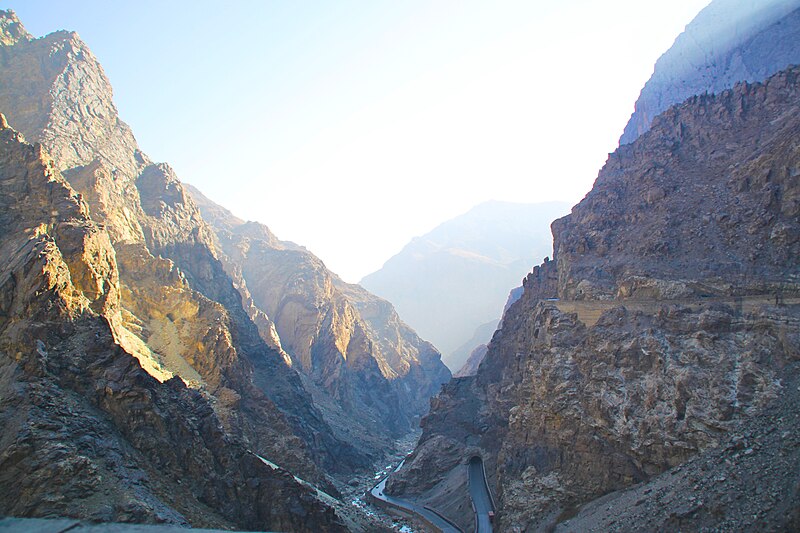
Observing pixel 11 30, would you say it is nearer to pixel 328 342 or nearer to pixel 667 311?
pixel 328 342

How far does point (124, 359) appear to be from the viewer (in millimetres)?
35625

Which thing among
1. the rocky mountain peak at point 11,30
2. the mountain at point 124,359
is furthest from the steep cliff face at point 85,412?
the rocky mountain peak at point 11,30

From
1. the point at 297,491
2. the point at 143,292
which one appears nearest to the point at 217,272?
the point at 143,292

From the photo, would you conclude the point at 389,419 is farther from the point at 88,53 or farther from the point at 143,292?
the point at 88,53

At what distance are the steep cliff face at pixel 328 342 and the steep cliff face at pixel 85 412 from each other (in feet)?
220

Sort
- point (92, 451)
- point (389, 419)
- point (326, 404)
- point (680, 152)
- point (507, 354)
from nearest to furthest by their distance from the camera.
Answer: point (92, 451), point (680, 152), point (507, 354), point (326, 404), point (389, 419)

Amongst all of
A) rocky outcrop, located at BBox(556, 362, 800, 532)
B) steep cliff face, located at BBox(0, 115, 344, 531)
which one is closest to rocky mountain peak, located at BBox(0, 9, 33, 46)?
steep cliff face, located at BBox(0, 115, 344, 531)

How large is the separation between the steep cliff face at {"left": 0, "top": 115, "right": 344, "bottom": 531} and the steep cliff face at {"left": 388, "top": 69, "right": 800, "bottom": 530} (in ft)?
69.4

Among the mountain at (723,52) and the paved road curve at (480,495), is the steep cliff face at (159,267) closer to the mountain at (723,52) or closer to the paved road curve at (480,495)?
the paved road curve at (480,495)

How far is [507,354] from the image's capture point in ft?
261

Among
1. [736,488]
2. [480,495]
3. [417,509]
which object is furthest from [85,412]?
[417,509]

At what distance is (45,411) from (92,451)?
352 centimetres

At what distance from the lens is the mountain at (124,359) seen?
2803 cm

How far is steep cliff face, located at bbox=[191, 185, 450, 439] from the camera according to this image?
123m
